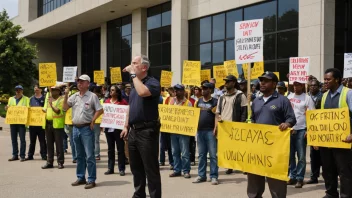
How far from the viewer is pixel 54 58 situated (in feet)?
145

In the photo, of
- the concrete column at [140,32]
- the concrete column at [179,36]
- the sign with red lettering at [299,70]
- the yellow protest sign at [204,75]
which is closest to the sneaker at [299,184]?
the sign with red lettering at [299,70]

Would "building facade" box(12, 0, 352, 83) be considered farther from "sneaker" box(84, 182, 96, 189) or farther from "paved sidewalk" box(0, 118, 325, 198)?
"sneaker" box(84, 182, 96, 189)

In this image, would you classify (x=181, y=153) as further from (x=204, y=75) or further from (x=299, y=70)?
(x=204, y=75)

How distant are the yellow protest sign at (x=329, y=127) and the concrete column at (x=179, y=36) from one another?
16.3 meters

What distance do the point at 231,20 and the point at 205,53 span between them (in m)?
2.65

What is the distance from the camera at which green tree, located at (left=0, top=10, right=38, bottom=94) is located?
3472cm

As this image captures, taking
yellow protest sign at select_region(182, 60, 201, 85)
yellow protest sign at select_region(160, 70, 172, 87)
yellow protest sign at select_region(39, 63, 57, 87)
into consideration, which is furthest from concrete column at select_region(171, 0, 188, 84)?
yellow protest sign at select_region(39, 63, 57, 87)

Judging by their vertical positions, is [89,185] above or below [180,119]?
below

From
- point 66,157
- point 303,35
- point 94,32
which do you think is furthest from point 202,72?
point 94,32

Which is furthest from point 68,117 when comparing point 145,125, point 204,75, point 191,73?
point 204,75

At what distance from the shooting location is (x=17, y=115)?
1151 cm

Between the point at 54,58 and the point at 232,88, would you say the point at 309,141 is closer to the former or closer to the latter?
the point at 232,88

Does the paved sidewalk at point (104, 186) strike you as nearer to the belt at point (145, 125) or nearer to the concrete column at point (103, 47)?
the belt at point (145, 125)

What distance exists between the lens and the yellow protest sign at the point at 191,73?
14128mm
